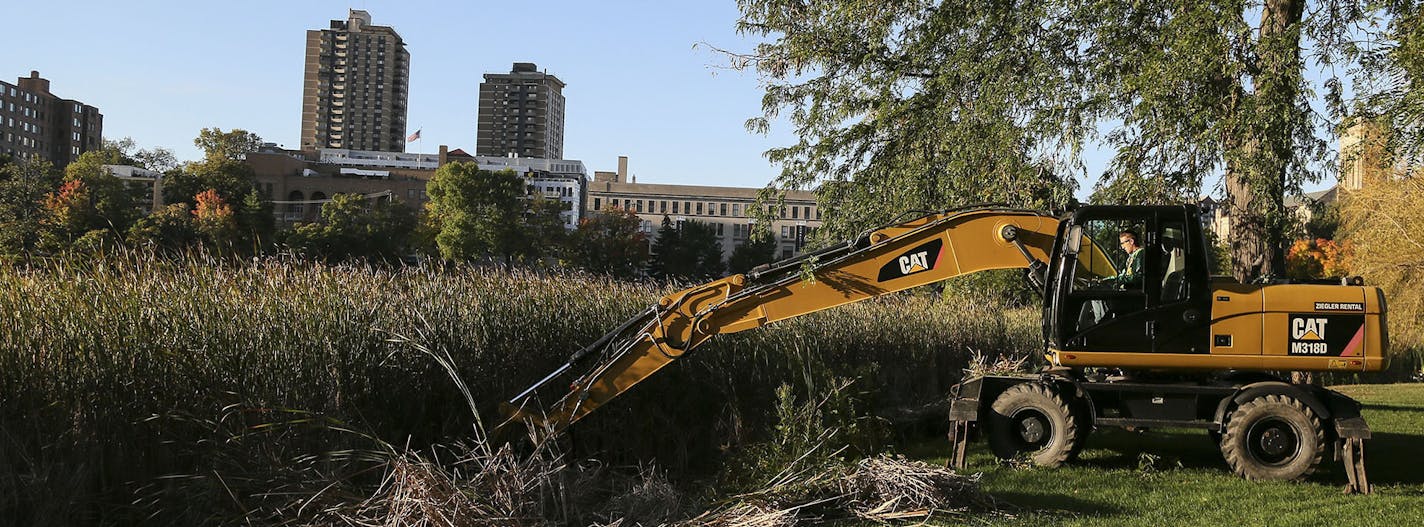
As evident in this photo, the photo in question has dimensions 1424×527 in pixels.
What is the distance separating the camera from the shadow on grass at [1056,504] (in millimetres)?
8359

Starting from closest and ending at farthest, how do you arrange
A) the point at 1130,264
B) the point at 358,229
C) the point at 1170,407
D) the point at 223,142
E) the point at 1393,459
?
the point at 1130,264 → the point at 1170,407 → the point at 1393,459 → the point at 358,229 → the point at 223,142

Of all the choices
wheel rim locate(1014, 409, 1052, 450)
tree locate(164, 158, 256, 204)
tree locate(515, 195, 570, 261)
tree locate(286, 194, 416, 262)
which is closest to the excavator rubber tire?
wheel rim locate(1014, 409, 1052, 450)

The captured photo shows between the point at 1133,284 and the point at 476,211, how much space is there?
269 feet

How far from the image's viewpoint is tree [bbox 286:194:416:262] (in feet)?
251

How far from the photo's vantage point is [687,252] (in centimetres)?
10119

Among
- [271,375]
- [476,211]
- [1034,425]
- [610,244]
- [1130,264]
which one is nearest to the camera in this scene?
[271,375]

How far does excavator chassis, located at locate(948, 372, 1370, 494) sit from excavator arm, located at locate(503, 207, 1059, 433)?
1417 mm

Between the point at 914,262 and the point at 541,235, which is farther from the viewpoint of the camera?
the point at 541,235

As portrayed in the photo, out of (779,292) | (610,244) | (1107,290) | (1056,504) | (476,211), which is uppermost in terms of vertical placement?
(476,211)

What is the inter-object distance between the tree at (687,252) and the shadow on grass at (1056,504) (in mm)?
86677

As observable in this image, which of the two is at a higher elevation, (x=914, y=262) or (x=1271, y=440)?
(x=914, y=262)

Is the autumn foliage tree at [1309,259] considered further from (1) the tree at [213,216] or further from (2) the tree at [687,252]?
(1) the tree at [213,216]

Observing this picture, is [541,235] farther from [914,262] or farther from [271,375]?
[271,375]

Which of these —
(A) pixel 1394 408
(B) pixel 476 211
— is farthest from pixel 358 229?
(A) pixel 1394 408
